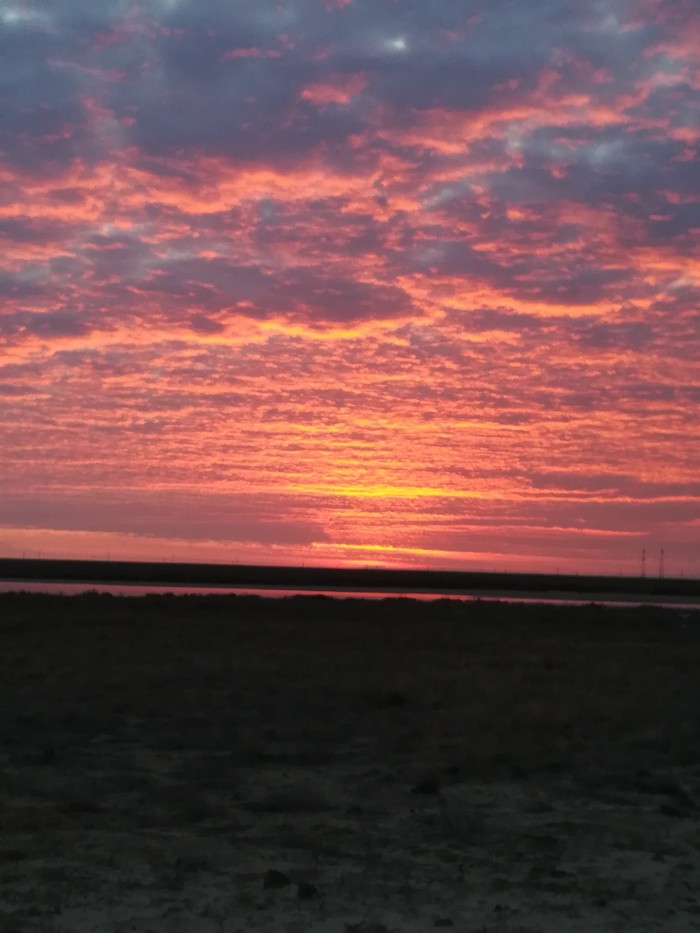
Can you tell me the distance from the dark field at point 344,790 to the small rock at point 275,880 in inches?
1.4

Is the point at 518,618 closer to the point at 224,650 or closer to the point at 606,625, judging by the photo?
the point at 606,625

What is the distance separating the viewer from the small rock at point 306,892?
8492 millimetres

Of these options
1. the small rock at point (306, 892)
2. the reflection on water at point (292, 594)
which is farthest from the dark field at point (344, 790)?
the reflection on water at point (292, 594)

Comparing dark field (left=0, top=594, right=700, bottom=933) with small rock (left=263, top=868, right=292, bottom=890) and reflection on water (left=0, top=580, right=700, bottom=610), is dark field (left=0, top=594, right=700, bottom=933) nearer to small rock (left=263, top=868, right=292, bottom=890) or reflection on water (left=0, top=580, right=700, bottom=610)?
small rock (left=263, top=868, right=292, bottom=890)

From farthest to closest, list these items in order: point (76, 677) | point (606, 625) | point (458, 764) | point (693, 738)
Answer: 1. point (606, 625)
2. point (76, 677)
3. point (693, 738)
4. point (458, 764)

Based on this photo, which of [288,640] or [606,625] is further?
[606,625]

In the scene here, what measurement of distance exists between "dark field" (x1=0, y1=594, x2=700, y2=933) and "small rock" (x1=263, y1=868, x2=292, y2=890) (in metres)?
0.04

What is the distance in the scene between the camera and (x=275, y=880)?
8867 millimetres

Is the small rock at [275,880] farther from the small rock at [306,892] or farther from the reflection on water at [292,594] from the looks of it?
the reflection on water at [292,594]

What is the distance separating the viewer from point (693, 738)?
16484 millimetres

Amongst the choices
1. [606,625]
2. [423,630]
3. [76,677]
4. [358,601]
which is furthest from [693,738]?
[358,601]

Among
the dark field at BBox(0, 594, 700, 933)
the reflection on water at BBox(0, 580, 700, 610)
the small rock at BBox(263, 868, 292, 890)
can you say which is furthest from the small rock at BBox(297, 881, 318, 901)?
the reflection on water at BBox(0, 580, 700, 610)

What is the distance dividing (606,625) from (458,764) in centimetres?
3269

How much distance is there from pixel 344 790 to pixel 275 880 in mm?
4235
